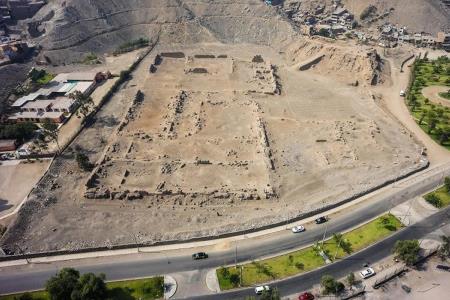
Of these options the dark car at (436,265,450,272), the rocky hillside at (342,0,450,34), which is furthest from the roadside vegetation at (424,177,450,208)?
the rocky hillside at (342,0,450,34)

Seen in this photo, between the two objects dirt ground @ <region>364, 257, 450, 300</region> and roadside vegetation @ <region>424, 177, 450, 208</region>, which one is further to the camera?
roadside vegetation @ <region>424, 177, 450, 208</region>

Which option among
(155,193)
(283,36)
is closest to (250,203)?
(155,193)

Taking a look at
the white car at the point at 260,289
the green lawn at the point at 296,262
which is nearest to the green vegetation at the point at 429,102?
the green lawn at the point at 296,262

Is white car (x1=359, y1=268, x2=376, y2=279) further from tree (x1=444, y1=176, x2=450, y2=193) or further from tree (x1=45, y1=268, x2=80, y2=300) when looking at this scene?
tree (x1=45, y1=268, x2=80, y2=300)

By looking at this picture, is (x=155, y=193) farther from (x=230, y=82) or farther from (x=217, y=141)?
(x=230, y=82)

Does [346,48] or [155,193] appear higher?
[346,48]

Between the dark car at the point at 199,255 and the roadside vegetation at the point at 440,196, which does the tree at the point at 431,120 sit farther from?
the dark car at the point at 199,255

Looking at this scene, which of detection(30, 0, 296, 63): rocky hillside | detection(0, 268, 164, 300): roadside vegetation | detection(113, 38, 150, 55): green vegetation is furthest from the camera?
detection(113, 38, 150, 55): green vegetation
